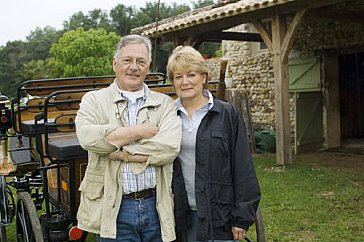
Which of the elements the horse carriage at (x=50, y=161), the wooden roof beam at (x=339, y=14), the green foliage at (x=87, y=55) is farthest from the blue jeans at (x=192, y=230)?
the green foliage at (x=87, y=55)

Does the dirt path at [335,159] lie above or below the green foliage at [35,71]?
below

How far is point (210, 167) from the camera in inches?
95.6

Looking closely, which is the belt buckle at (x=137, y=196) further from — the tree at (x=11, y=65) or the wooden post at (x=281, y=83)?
the tree at (x=11, y=65)

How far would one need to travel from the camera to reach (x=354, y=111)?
1303cm

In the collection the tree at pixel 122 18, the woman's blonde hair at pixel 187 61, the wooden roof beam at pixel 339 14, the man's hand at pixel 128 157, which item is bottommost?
the man's hand at pixel 128 157

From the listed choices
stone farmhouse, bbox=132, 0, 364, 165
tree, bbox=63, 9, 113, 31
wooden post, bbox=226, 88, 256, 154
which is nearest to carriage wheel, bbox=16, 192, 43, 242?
stone farmhouse, bbox=132, 0, 364, 165

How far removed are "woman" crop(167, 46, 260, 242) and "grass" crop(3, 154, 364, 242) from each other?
8.53 ft

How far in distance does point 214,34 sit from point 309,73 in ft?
8.75

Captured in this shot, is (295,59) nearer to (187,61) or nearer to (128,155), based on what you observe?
(187,61)

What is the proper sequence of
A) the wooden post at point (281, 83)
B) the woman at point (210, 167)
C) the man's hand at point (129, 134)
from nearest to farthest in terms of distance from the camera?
the man's hand at point (129, 134), the woman at point (210, 167), the wooden post at point (281, 83)

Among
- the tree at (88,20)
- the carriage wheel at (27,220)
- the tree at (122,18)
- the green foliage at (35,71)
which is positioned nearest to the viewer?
the carriage wheel at (27,220)

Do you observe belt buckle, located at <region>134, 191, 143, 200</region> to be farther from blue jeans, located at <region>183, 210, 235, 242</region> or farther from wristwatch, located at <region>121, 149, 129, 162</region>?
blue jeans, located at <region>183, 210, 235, 242</region>

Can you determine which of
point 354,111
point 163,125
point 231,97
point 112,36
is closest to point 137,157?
point 163,125

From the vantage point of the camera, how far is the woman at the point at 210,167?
243 cm
